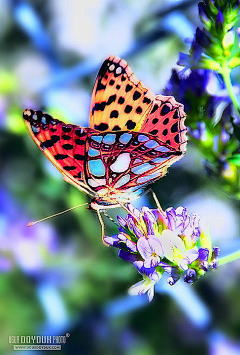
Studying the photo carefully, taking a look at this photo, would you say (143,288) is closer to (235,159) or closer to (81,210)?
(235,159)

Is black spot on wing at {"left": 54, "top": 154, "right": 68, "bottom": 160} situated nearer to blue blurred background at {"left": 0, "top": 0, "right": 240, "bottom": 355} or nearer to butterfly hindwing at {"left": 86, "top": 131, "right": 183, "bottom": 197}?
butterfly hindwing at {"left": 86, "top": 131, "right": 183, "bottom": 197}

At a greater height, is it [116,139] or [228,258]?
[116,139]

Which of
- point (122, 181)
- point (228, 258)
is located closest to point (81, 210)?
point (122, 181)

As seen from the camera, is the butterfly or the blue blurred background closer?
the butterfly

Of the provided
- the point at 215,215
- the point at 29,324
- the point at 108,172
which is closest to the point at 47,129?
the point at 108,172

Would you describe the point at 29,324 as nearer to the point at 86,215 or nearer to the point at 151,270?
the point at 86,215

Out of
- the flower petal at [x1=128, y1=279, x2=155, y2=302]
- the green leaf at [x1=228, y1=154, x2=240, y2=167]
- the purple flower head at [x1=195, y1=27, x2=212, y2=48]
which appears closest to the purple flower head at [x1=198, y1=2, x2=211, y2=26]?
the purple flower head at [x1=195, y1=27, x2=212, y2=48]
